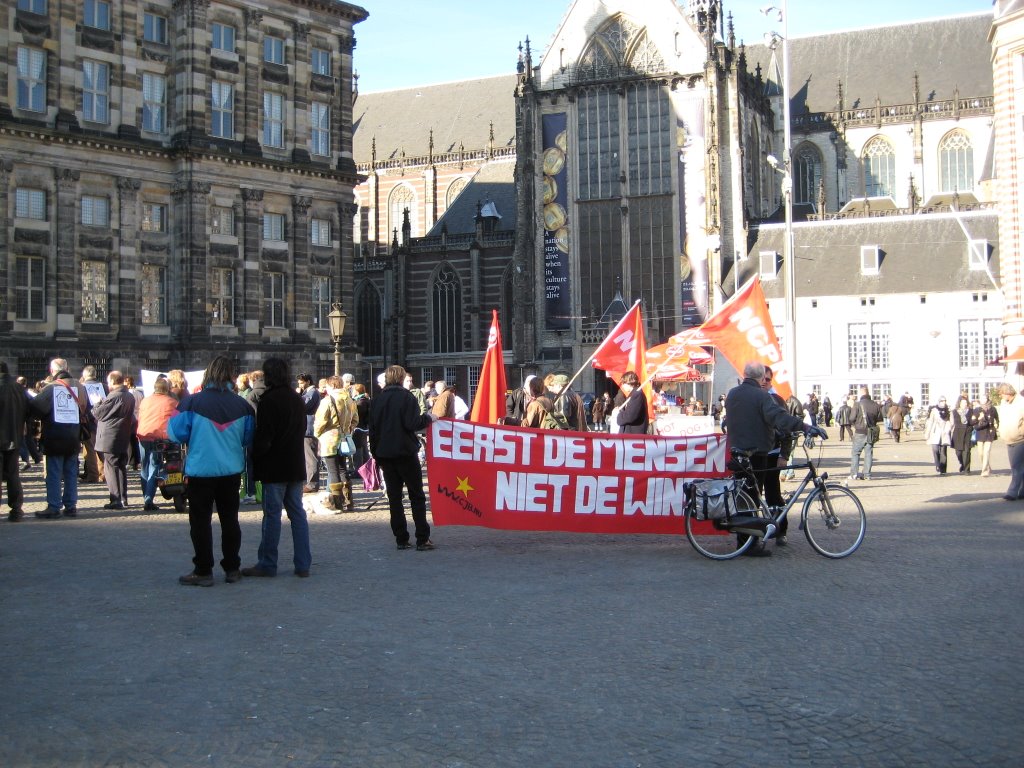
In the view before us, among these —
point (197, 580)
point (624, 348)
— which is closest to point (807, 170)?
point (624, 348)

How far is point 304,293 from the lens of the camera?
1544 inches

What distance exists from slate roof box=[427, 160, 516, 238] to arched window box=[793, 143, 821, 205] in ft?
56.9

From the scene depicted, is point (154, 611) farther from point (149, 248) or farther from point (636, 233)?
point (636, 233)

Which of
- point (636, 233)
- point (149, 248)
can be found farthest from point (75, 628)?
point (636, 233)

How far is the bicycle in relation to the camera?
10.1 meters

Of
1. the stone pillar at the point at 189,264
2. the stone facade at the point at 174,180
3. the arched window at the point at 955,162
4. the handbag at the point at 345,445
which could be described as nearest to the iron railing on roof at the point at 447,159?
the arched window at the point at 955,162

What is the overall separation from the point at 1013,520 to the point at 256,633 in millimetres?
9759

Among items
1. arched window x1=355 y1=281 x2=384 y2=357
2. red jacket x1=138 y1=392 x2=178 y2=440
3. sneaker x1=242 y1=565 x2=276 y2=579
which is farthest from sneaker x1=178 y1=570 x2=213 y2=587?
arched window x1=355 y1=281 x2=384 y2=357

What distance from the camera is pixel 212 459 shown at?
29.7ft

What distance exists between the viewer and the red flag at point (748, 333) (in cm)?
1616

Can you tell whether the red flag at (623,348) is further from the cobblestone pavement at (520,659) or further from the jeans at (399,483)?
the jeans at (399,483)

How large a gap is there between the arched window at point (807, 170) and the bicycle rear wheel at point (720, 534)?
57390 millimetres

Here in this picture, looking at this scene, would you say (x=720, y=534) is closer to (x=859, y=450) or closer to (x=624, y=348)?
(x=624, y=348)

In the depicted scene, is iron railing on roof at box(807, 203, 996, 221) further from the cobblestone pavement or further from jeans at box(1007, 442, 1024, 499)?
the cobblestone pavement
